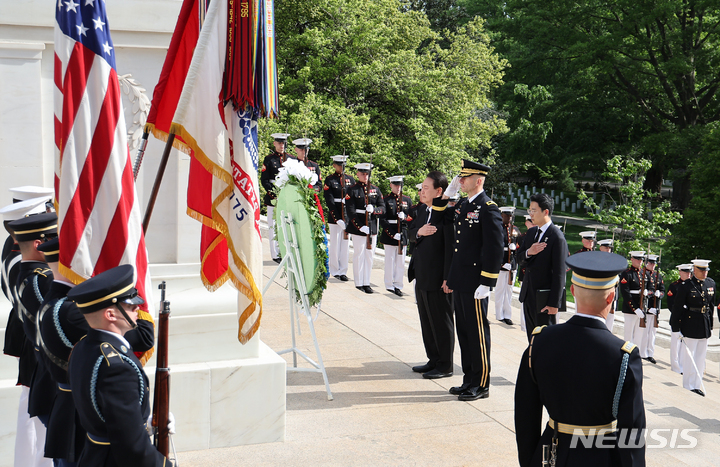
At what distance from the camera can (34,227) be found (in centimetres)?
366

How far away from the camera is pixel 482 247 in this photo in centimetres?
630

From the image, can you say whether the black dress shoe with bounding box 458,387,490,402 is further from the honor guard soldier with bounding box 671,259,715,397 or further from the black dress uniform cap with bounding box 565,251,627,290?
the honor guard soldier with bounding box 671,259,715,397

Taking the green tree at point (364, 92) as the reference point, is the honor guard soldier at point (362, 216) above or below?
below

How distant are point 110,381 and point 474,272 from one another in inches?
167

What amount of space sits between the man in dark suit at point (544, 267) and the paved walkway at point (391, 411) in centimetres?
71

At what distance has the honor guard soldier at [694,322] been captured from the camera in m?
11.2

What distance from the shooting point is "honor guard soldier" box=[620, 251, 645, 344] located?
41.0 ft

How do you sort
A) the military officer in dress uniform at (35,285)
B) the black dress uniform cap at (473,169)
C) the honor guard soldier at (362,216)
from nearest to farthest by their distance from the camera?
1. the military officer in dress uniform at (35,285)
2. the black dress uniform cap at (473,169)
3. the honor guard soldier at (362,216)

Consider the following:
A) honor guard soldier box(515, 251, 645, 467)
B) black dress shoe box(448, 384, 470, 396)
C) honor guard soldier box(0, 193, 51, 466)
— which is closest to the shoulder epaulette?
honor guard soldier box(515, 251, 645, 467)

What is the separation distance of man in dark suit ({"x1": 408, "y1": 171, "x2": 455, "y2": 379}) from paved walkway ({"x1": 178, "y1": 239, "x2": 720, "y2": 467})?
0.25 meters

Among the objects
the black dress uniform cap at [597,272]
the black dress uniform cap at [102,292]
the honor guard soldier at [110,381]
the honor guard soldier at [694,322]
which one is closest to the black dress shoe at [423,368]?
the black dress uniform cap at [597,272]

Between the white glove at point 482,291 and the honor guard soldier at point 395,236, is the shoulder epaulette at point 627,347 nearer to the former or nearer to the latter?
the white glove at point 482,291

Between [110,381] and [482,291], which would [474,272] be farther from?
[110,381]

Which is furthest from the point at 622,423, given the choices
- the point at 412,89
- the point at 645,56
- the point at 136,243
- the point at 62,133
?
the point at 645,56
